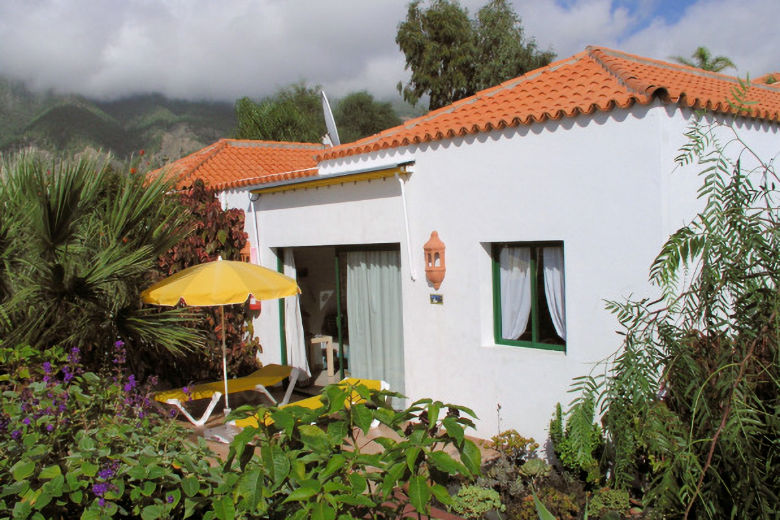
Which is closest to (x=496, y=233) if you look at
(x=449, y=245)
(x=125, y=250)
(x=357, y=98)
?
(x=449, y=245)

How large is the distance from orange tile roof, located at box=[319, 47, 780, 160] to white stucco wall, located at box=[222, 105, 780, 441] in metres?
0.15

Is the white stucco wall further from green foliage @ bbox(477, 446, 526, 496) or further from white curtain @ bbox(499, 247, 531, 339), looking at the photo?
green foliage @ bbox(477, 446, 526, 496)

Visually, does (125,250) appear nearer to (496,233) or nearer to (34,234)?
(34,234)

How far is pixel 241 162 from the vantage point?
15.2 meters

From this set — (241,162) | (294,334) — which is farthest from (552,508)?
(241,162)

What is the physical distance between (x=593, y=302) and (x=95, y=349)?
213 inches

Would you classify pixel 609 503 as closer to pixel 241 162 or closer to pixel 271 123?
pixel 241 162

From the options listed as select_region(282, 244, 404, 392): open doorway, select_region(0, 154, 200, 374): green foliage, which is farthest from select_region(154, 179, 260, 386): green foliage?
select_region(0, 154, 200, 374): green foliage

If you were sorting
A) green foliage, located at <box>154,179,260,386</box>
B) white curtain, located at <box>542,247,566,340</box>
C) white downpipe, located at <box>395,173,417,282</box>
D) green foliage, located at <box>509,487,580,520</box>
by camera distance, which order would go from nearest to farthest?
green foliage, located at <box>509,487,580,520</box>
white curtain, located at <box>542,247,566,340</box>
white downpipe, located at <box>395,173,417,282</box>
green foliage, located at <box>154,179,260,386</box>

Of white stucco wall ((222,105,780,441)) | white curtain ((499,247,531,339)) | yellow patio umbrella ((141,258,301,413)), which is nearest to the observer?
white stucco wall ((222,105,780,441))

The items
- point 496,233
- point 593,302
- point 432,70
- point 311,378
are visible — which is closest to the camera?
point 593,302

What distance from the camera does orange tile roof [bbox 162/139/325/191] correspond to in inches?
543

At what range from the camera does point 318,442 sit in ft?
8.98

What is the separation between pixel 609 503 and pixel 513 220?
3.27 m
